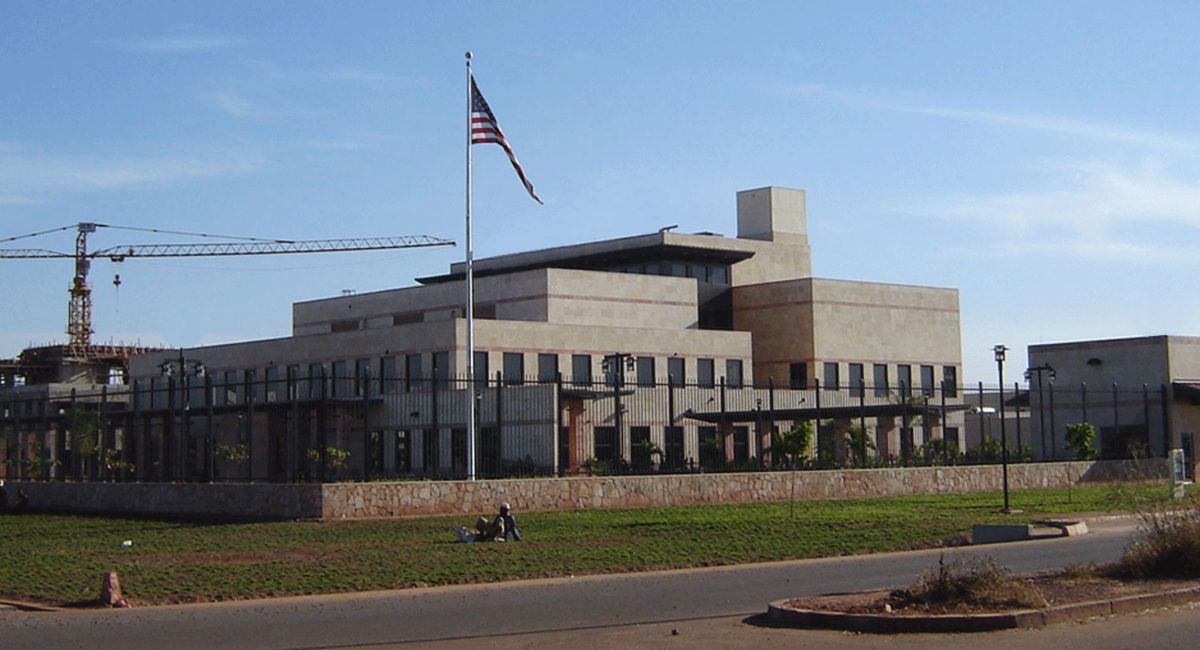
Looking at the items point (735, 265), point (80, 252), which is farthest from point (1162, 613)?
point (80, 252)

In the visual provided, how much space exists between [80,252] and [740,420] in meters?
126

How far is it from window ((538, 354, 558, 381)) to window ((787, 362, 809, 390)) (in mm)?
13614

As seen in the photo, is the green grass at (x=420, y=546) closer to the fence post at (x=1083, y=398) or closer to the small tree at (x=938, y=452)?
the small tree at (x=938, y=452)

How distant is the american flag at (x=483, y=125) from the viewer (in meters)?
35.6

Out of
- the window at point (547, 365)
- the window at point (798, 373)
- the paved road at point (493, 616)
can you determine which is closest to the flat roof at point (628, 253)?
the window at point (798, 373)

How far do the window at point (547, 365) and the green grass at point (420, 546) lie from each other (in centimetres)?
2382

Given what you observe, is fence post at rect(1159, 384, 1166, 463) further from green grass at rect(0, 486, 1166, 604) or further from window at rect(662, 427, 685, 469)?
window at rect(662, 427, 685, 469)

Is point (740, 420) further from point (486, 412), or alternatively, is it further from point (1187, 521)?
point (1187, 521)

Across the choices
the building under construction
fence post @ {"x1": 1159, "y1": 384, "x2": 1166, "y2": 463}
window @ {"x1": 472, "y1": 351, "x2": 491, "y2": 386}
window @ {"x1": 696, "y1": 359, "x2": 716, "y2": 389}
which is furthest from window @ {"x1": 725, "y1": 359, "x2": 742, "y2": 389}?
the building under construction

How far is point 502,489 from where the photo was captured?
30.0m

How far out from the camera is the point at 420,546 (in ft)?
75.2

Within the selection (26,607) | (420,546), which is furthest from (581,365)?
(26,607)

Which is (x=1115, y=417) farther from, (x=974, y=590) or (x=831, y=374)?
(x=974, y=590)

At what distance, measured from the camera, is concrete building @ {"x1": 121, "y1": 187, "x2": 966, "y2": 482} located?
51781 mm
